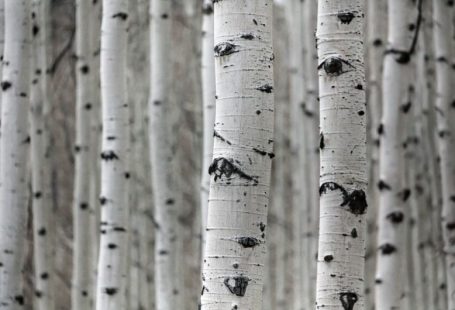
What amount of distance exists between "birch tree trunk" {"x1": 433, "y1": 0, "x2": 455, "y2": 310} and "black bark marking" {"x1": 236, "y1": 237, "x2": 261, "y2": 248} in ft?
10.6

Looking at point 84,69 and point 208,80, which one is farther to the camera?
point 84,69

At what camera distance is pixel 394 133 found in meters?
4.73

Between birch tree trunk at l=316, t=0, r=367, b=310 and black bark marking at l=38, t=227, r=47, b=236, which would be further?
black bark marking at l=38, t=227, r=47, b=236

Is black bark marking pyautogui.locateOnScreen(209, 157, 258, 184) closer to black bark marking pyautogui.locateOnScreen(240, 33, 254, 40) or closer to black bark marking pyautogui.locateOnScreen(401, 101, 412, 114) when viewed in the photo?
black bark marking pyautogui.locateOnScreen(240, 33, 254, 40)

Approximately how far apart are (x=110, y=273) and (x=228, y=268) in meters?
2.06

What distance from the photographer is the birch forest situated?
7.44 ft

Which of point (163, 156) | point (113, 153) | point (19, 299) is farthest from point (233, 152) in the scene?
point (163, 156)

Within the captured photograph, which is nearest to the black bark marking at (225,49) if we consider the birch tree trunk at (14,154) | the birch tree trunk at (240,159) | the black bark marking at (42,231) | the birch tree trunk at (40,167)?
the birch tree trunk at (240,159)

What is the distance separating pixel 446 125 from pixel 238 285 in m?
3.67

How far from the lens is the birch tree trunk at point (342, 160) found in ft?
8.00

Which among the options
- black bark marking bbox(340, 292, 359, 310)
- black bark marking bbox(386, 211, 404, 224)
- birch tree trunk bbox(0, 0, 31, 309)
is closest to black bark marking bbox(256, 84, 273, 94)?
black bark marking bbox(340, 292, 359, 310)

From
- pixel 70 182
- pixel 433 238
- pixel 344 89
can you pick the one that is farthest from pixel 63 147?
pixel 344 89

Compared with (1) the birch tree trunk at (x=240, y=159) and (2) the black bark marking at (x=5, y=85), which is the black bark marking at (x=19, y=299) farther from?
(1) the birch tree trunk at (x=240, y=159)

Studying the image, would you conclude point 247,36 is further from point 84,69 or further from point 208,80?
point 84,69
